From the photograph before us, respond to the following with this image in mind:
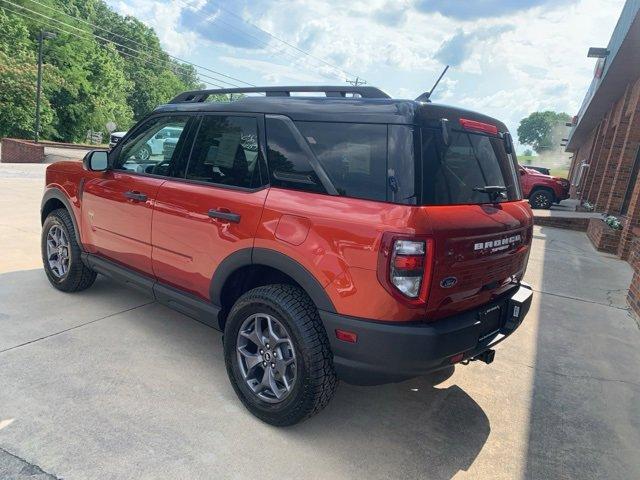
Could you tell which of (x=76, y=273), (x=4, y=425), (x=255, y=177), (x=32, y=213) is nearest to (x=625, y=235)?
(x=255, y=177)

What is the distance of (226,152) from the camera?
9.96ft

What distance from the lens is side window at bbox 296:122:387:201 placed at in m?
2.33

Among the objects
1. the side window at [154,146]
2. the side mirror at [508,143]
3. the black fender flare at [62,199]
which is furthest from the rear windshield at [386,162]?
the black fender flare at [62,199]

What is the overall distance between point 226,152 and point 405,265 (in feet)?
4.93

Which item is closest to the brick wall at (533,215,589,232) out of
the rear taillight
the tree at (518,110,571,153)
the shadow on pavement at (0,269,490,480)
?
the shadow on pavement at (0,269,490,480)

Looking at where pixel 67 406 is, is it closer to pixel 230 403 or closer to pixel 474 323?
pixel 230 403

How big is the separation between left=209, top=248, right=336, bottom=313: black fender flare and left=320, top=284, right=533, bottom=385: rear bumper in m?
0.09

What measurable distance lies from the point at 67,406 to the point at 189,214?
1329mm

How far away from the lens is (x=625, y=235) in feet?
28.8

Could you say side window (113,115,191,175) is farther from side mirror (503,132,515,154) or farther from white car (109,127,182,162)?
side mirror (503,132,515,154)

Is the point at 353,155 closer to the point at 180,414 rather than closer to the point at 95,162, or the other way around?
the point at 180,414

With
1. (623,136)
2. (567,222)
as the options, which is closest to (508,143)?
(567,222)

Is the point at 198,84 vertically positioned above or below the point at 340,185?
above

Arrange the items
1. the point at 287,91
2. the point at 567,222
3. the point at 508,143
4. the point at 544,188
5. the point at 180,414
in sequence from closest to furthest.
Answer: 1. the point at 180,414
2. the point at 287,91
3. the point at 508,143
4. the point at 567,222
5. the point at 544,188
